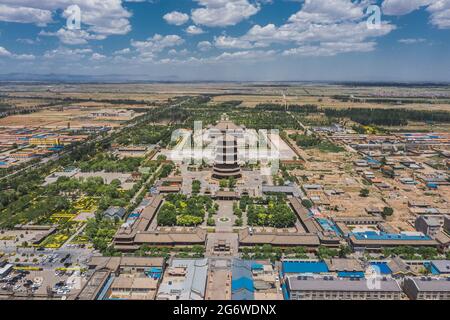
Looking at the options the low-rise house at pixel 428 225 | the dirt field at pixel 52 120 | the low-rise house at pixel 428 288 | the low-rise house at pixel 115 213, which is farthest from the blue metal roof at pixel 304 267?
the dirt field at pixel 52 120

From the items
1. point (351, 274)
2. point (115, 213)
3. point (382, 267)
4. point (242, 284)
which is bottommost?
point (382, 267)

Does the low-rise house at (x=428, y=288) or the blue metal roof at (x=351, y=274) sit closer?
the low-rise house at (x=428, y=288)

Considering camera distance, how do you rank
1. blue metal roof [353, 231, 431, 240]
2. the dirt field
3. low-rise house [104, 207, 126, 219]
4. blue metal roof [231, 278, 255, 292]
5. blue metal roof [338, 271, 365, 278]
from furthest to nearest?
the dirt field → low-rise house [104, 207, 126, 219] → blue metal roof [353, 231, 431, 240] → blue metal roof [338, 271, 365, 278] → blue metal roof [231, 278, 255, 292]

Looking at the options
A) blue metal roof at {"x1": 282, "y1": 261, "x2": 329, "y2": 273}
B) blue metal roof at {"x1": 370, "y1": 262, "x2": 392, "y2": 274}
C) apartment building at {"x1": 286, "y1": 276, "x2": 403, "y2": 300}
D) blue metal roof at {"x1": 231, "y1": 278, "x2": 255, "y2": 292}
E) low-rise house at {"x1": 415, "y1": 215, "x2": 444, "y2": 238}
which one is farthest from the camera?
low-rise house at {"x1": 415, "y1": 215, "x2": 444, "y2": 238}

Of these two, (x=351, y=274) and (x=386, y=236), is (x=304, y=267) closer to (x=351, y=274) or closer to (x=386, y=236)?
(x=351, y=274)

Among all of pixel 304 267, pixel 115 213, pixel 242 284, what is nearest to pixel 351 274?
pixel 304 267

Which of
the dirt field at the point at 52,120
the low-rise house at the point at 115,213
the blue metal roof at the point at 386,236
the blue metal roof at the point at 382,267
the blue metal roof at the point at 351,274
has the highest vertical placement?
the dirt field at the point at 52,120

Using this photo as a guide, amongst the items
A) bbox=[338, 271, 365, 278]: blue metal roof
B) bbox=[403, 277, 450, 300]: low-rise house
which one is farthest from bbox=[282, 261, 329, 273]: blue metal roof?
bbox=[403, 277, 450, 300]: low-rise house

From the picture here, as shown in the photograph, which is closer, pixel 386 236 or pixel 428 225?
pixel 386 236

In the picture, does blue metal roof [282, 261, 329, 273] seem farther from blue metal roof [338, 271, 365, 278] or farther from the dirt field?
the dirt field

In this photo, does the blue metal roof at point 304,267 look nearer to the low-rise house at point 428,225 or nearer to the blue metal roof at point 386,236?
the blue metal roof at point 386,236

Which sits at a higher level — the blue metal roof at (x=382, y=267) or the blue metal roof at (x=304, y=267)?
the blue metal roof at (x=304, y=267)
